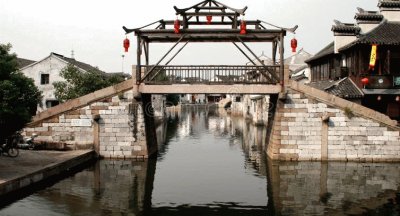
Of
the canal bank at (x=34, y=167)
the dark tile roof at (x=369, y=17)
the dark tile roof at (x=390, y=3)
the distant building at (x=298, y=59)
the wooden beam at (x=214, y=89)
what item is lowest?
the canal bank at (x=34, y=167)

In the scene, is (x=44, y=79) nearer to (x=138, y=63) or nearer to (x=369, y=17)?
(x=138, y=63)

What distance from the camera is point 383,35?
22.8m

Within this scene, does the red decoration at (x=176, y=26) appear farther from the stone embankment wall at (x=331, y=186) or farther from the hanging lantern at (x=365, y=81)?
the hanging lantern at (x=365, y=81)

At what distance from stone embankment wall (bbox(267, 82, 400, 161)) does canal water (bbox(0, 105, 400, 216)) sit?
0.60 meters

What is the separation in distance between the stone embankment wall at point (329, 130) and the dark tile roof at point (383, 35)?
Answer: 4.75 metres

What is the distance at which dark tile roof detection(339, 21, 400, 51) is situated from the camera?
21.8 metres

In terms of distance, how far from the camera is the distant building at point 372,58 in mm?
21844

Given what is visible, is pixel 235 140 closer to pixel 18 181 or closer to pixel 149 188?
pixel 149 188

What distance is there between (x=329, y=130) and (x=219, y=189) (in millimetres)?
7705

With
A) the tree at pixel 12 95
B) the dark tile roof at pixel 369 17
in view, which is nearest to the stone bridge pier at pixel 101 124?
the tree at pixel 12 95

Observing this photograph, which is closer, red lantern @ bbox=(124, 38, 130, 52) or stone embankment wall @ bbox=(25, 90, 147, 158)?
red lantern @ bbox=(124, 38, 130, 52)

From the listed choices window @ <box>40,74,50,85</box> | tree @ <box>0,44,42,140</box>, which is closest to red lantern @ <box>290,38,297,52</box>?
tree @ <box>0,44,42,140</box>

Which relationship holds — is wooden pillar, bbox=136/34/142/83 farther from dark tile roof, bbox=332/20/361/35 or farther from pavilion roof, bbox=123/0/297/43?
dark tile roof, bbox=332/20/361/35

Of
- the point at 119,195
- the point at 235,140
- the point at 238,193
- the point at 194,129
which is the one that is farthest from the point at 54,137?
the point at 194,129
